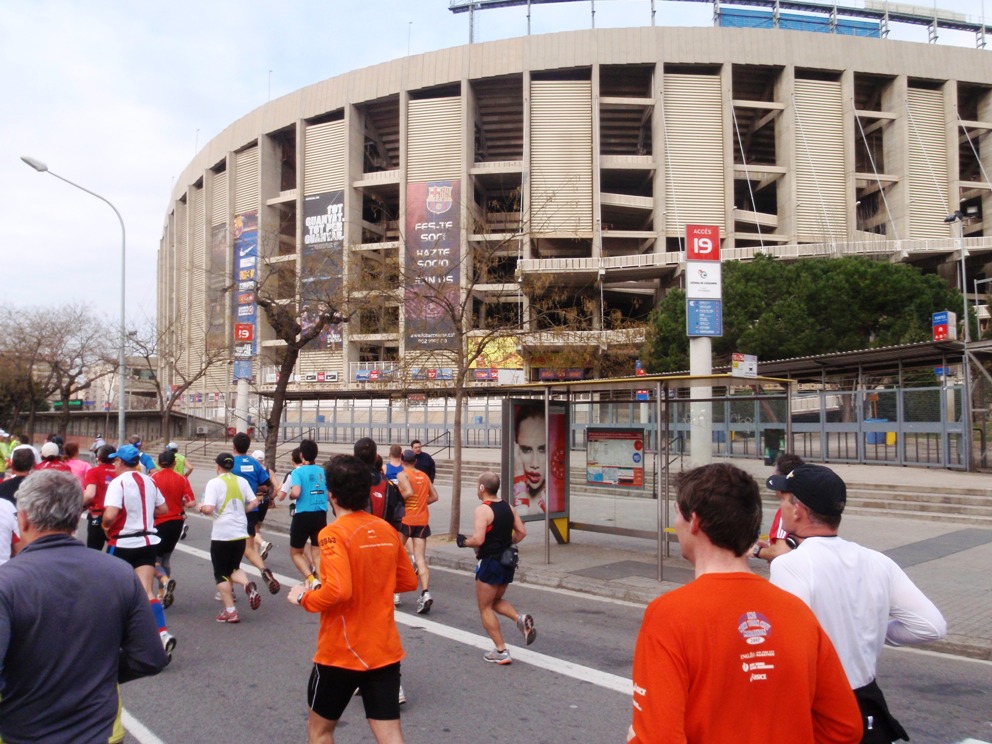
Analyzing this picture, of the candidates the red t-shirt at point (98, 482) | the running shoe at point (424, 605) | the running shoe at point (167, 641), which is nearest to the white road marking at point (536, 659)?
the running shoe at point (424, 605)

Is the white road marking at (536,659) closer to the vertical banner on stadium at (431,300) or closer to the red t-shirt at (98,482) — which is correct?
the red t-shirt at (98,482)

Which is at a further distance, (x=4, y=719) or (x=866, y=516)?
(x=866, y=516)

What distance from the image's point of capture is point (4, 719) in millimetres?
2531

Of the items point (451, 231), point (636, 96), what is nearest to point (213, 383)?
point (451, 231)

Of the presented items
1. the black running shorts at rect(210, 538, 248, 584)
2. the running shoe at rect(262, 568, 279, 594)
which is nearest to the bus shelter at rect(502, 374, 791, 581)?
the running shoe at rect(262, 568, 279, 594)

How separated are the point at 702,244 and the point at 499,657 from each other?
10962 millimetres

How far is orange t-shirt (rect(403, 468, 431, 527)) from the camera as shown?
9172 mm

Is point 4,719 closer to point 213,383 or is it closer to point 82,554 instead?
point 82,554

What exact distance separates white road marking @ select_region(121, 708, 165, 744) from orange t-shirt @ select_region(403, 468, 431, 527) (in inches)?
166

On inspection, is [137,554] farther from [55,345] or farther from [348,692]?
[55,345]

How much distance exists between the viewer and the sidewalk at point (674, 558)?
833cm

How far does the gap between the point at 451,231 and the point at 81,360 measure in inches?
867

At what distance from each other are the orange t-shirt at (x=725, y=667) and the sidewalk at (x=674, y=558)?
6.30 metres

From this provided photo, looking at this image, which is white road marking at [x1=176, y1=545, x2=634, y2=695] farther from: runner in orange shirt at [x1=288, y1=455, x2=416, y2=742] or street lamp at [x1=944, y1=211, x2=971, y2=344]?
street lamp at [x1=944, y1=211, x2=971, y2=344]
